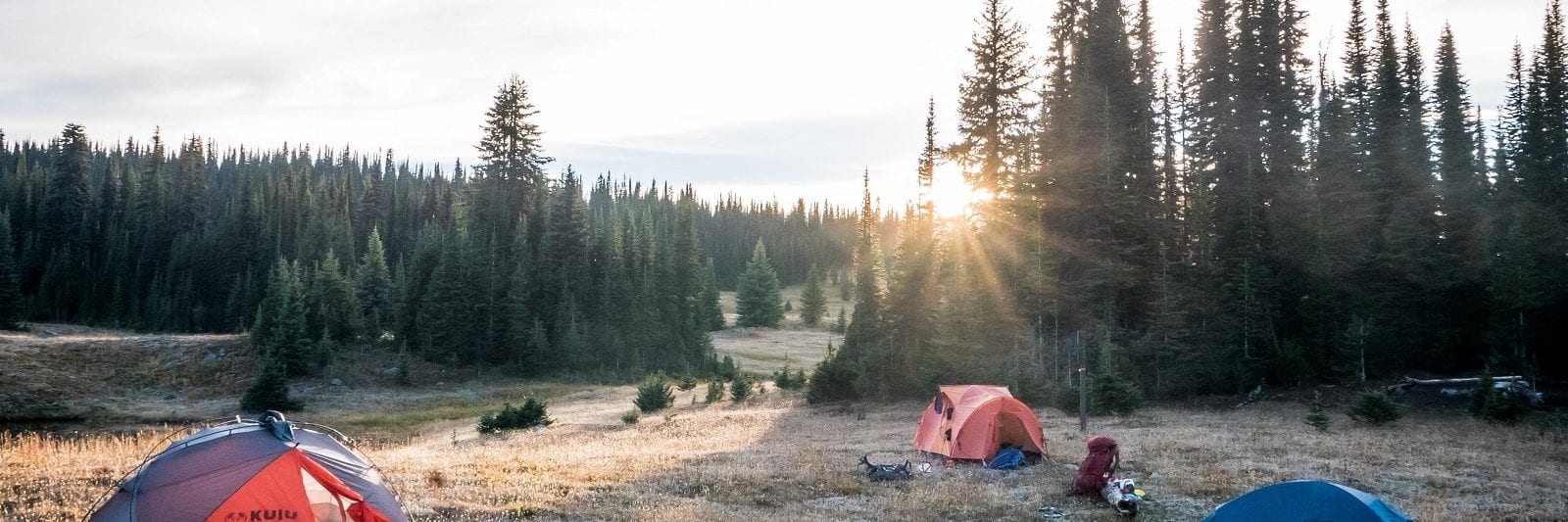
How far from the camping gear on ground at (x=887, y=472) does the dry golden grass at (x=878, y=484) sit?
318 mm

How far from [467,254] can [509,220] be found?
6.95 m

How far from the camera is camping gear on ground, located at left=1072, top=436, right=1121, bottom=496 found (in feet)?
49.4

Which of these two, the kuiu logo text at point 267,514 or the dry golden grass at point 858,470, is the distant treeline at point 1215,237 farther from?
the kuiu logo text at point 267,514

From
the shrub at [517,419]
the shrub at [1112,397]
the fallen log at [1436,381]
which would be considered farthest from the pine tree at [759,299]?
the fallen log at [1436,381]

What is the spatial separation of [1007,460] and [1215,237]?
21737 millimetres

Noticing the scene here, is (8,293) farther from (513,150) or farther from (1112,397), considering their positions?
(1112,397)

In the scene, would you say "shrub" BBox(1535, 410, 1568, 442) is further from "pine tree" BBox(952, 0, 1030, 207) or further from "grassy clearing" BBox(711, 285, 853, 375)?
"grassy clearing" BBox(711, 285, 853, 375)

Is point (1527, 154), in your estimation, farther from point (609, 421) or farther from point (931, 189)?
point (609, 421)

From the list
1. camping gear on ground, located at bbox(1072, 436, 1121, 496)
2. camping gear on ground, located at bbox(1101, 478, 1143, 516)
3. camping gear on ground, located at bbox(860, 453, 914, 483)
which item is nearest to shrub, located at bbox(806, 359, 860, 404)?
camping gear on ground, located at bbox(860, 453, 914, 483)

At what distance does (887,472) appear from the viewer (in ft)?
57.3

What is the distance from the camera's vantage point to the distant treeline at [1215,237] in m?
32.8

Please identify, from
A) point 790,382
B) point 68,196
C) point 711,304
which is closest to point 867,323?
point 790,382

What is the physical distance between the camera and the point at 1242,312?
109ft

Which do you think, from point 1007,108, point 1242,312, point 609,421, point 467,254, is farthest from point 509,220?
point 1242,312
